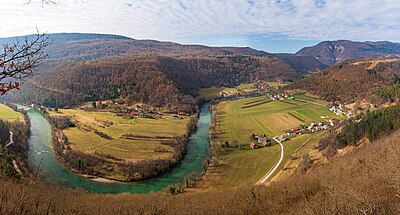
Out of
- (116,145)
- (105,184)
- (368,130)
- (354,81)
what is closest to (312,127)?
(368,130)

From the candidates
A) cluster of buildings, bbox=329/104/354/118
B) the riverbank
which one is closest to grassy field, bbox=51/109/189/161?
the riverbank

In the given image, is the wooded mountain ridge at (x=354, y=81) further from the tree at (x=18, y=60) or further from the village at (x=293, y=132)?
the tree at (x=18, y=60)

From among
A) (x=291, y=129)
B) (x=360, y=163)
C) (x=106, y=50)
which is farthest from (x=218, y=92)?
(x=106, y=50)

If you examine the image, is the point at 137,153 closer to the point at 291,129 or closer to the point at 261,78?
the point at 291,129

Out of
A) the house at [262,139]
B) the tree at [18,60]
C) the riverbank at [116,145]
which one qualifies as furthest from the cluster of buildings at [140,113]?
the tree at [18,60]

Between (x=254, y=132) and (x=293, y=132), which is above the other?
(x=293, y=132)

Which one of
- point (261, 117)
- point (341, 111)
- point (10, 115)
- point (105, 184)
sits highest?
point (341, 111)

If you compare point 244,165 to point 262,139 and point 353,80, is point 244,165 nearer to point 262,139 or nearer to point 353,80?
point 262,139
